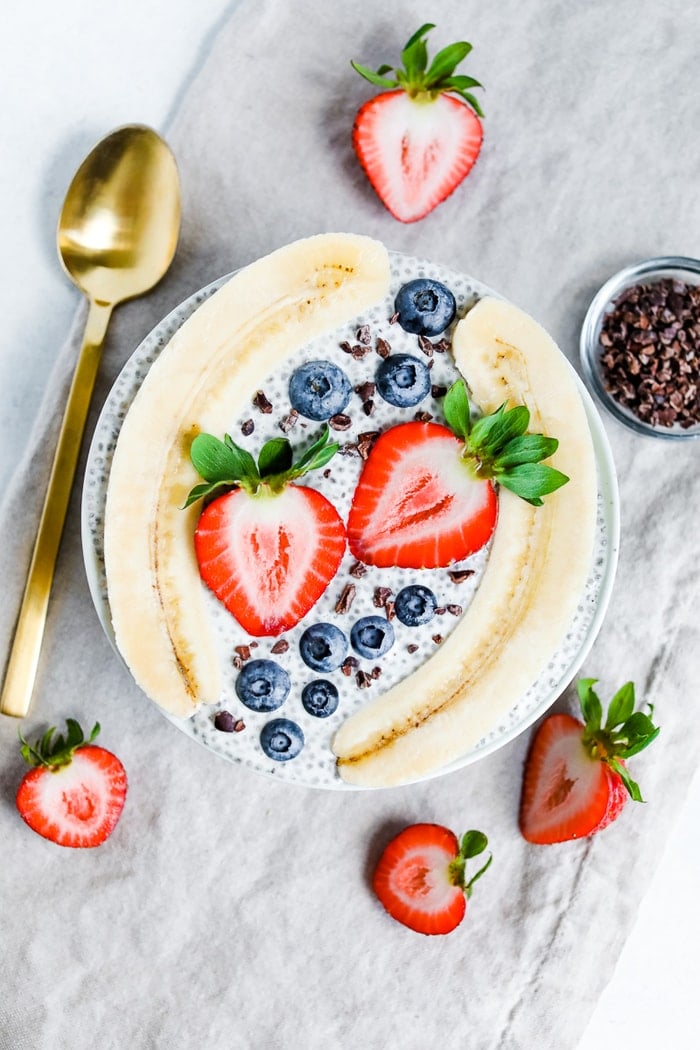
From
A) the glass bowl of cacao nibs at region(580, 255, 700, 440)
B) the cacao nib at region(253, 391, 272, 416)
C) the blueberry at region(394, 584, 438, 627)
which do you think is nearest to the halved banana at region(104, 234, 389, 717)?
the cacao nib at region(253, 391, 272, 416)

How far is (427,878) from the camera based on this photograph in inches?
49.4

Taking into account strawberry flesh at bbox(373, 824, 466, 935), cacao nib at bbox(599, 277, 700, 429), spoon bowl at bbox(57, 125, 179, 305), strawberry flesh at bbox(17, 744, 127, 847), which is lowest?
strawberry flesh at bbox(17, 744, 127, 847)

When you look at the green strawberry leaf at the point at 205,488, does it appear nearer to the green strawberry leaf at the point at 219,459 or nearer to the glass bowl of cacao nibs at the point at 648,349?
the green strawberry leaf at the point at 219,459

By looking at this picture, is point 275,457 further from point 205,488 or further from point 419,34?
point 419,34

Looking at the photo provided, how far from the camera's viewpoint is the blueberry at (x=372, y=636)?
1.11m

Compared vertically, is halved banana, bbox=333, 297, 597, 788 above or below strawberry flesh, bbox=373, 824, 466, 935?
above

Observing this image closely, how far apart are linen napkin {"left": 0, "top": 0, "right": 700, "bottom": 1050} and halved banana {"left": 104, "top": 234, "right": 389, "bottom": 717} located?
171 mm

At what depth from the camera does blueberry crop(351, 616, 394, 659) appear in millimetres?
1113

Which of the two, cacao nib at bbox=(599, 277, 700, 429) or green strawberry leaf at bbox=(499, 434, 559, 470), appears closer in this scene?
green strawberry leaf at bbox=(499, 434, 559, 470)

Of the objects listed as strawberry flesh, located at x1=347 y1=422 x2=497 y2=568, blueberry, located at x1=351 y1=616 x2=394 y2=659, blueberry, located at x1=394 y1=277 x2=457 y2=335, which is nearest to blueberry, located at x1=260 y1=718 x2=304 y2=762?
blueberry, located at x1=351 y1=616 x2=394 y2=659

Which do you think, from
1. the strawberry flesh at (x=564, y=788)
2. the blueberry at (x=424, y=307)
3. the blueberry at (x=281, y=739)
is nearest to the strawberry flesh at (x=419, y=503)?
the blueberry at (x=424, y=307)

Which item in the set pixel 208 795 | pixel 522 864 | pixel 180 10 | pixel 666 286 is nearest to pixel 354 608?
pixel 208 795

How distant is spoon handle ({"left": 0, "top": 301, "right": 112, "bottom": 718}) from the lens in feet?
3.98

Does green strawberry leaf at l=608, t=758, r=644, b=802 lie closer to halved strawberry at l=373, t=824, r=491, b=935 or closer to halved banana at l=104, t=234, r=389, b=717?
halved strawberry at l=373, t=824, r=491, b=935
